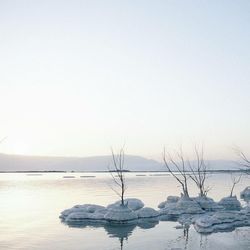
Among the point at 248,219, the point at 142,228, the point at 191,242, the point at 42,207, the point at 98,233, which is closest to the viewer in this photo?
the point at 191,242

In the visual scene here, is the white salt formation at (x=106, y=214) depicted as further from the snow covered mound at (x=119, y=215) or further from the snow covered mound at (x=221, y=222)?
the snow covered mound at (x=221, y=222)

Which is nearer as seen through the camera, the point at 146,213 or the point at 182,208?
the point at 146,213

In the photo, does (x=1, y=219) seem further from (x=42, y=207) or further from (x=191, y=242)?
(x=191, y=242)

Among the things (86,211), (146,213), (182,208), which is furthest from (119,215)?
(182,208)

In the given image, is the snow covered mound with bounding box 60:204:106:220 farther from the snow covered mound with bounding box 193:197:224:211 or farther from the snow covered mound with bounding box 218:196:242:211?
the snow covered mound with bounding box 218:196:242:211

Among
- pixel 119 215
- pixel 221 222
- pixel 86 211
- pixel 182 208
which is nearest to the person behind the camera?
pixel 221 222

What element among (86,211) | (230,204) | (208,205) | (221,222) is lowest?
(230,204)

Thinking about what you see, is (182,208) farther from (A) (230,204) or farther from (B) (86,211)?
(B) (86,211)

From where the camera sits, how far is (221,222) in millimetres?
24906

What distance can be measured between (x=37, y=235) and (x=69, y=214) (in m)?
7.19

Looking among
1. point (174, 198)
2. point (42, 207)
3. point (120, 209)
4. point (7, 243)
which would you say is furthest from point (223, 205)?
point (7, 243)

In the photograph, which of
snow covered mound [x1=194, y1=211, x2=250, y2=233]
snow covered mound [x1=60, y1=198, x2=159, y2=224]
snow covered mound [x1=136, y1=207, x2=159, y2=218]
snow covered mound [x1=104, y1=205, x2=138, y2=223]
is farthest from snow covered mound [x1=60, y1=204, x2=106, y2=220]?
snow covered mound [x1=194, y1=211, x2=250, y2=233]

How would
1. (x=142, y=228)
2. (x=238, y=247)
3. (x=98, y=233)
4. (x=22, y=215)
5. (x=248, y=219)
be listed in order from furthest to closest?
(x=22, y=215) < (x=248, y=219) < (x=142, y=228) < (x=98, y=233) < (x=238, y=247)

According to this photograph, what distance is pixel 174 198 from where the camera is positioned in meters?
38.6
